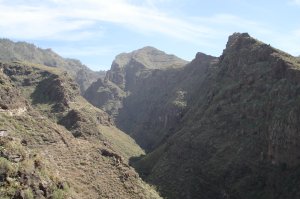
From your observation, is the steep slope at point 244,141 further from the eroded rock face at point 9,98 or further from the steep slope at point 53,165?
the eroded rock face at point 9,98

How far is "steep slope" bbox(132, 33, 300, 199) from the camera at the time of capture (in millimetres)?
82062

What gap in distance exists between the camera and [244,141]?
91812 millimetres

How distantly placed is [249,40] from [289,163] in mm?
49084

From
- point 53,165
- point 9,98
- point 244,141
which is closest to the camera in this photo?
point 53,165

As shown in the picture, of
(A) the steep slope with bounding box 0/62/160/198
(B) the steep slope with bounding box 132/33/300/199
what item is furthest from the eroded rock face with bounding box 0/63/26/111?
(B) the steep slope with bounding box 132/33/300/199

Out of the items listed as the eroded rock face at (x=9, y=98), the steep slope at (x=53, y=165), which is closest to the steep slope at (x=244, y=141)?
the steep slope at (x=53, y=165)

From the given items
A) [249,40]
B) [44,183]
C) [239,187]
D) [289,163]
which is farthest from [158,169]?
[44,183]

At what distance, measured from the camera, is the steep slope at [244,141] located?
82062mm

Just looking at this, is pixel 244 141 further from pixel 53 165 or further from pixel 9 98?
pixel 53 165

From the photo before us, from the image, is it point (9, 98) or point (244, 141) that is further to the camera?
point (244, 141)

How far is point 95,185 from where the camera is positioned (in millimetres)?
54750

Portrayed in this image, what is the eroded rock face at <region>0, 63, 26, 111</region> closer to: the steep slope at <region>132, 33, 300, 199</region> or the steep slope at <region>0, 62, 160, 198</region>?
the steep slope at <region>0, 62, 160, 198</region>

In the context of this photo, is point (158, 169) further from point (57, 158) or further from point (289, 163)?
point (57, 158)

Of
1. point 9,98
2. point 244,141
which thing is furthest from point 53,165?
point 244,141
